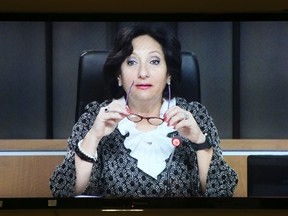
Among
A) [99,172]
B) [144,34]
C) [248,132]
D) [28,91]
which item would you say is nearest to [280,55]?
[248,132]

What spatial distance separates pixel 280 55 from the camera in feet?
9.14

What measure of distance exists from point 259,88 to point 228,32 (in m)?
0.30

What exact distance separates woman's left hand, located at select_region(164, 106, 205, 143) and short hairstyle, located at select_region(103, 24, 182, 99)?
0.27 ft

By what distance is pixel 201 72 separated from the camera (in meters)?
2.77

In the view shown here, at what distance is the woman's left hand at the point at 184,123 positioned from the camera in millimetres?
2730

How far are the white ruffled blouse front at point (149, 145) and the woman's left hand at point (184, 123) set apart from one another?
0.11 feet

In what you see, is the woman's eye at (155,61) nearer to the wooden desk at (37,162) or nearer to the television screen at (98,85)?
the television screen at (98,85)

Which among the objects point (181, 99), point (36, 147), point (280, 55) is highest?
point (280, 55)

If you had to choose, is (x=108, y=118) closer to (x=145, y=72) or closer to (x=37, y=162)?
(x=145, y=72)

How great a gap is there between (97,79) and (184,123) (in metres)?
0.45

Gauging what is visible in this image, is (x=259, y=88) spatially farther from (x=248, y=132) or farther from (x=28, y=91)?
(x=28, y=91)

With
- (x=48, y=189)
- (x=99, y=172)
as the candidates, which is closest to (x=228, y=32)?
(x=99, y=172)

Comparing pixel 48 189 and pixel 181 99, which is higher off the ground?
pixel 181 99

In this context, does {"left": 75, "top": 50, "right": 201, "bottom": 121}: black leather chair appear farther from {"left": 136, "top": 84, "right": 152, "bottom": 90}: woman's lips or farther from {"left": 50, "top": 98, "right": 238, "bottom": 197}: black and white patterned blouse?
{"left": 136, "top": 84, "right": 152, "bottom": 90}: woman's lips
